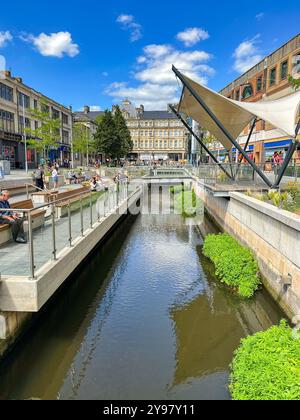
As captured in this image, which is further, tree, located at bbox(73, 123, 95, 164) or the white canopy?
tree, located at bbox(73, 123, 95, 164)

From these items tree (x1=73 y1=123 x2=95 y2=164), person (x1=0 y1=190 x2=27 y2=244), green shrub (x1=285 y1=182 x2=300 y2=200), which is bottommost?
person (x1=0 y1=190 x2=27 y2=244)

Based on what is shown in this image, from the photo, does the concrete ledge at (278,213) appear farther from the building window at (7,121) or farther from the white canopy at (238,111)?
the building window at (7,121)

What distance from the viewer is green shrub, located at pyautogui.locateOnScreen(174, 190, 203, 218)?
2348cm

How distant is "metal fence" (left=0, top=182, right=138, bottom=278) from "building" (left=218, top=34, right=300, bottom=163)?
22.5 m

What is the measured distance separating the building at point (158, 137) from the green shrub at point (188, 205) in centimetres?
9913

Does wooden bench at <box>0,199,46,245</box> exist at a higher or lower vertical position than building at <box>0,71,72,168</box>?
lower

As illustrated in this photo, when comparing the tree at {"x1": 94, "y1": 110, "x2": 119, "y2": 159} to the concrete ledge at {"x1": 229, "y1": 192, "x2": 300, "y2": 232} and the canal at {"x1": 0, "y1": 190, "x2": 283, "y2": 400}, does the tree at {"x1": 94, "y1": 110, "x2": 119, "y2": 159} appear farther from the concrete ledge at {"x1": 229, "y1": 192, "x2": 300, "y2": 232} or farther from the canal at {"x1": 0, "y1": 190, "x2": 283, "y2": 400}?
the concrete ledge at {"x1": 229, "y1": 192, "x2": 300, "y2": 232}

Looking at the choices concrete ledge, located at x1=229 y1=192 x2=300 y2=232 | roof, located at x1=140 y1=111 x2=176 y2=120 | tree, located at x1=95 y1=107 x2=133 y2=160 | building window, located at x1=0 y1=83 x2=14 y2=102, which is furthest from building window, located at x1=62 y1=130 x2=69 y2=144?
roof, located at x1=140 y1=111 x2=176 y2=120

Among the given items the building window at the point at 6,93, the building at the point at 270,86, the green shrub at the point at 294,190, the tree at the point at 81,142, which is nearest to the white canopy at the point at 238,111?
the green shrub at the point at 294,190

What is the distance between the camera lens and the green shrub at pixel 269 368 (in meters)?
4.25

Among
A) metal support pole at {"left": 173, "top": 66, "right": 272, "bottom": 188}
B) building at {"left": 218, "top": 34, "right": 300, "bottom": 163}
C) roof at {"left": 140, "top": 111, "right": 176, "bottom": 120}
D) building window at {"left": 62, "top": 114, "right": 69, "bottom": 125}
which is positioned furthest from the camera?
roof at {"left": 140, "top": 111, "right": 176, "bottom": 120}

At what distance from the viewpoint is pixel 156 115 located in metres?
134

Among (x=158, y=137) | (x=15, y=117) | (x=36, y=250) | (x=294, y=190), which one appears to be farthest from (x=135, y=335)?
(x=158, y=137)
